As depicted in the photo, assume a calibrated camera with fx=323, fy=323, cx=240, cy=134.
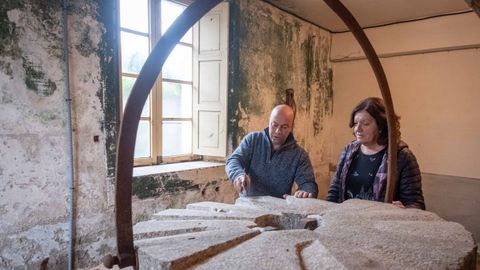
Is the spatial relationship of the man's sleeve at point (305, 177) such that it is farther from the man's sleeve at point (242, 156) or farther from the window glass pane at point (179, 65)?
the window glass pane at point (179, 65)

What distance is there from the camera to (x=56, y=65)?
82.8 inches

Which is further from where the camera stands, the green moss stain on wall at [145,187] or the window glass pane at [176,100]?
the window glass pane at [176,100]

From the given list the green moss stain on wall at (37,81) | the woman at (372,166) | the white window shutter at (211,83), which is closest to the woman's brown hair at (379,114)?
the woman at (372,166)

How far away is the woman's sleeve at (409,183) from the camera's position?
171cm

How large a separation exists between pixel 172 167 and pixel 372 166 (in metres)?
1.76

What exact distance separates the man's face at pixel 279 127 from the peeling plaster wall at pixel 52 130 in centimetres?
118

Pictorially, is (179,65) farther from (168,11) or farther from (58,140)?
(58,140)

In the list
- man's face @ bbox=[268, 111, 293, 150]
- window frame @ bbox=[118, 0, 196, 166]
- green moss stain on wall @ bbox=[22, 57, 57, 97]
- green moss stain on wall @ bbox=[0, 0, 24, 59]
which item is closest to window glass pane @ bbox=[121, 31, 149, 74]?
window frame @ bbox=[118, 0, 196, 166]

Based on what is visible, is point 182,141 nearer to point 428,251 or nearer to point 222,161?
point 222,161

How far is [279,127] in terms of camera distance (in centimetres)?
225

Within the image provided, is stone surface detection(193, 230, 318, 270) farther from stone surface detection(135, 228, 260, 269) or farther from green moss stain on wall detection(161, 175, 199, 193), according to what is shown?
green moss stain on wall detection(161, 175, 199, 193)

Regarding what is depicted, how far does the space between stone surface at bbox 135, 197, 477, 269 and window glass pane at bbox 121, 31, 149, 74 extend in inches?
68.3

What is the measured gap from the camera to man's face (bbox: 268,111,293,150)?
225 centimetres

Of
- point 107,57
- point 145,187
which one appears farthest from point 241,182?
point 107,57
